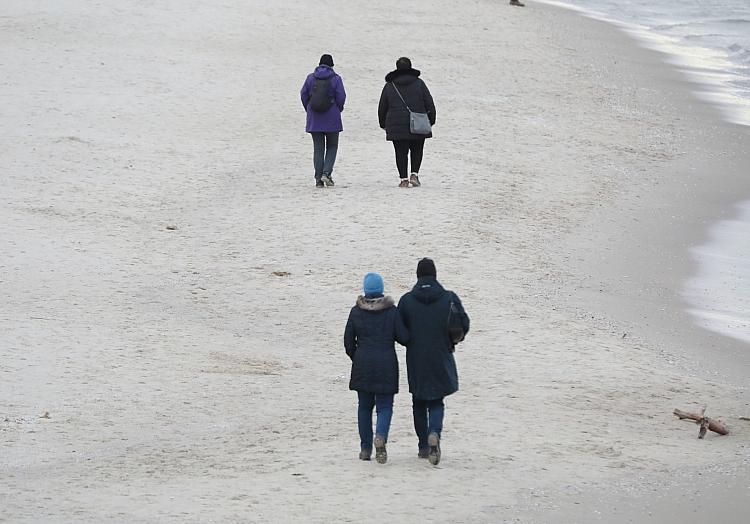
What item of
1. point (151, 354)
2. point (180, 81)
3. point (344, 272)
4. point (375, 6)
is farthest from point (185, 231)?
point (375, 6)

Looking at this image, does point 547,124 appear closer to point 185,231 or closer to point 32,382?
point 185,231

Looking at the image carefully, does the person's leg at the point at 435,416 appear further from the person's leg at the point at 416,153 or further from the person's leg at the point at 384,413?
the person's leg at the point at 416,153

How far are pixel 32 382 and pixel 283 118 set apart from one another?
494 inches

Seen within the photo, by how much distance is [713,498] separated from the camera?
920 centimetres

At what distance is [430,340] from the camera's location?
31.3 ft

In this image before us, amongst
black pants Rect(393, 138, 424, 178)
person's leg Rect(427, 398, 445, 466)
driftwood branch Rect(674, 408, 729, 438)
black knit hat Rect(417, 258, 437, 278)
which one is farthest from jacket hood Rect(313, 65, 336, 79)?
person's leg Rect(427, 398, 445, 466)

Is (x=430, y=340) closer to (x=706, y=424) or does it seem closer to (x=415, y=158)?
(x=706, y=424)

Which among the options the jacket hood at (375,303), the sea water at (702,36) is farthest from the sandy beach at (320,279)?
the sea water at (702,36)

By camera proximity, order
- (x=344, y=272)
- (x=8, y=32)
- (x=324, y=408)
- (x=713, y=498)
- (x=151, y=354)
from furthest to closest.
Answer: (x=8, y=32) < (x=344, y=272) < (x=151, y=354) < (x=324, y=408) < (x=713, y=498)

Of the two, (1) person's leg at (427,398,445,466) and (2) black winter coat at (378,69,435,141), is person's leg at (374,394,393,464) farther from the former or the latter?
(2) black winter coat at (378,69,435,141)

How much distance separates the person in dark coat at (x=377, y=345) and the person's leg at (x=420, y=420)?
0.63 feet

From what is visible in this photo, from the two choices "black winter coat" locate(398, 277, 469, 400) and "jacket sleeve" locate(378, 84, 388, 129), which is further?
"jacket sleeve" locate(378, 84, 388, 129)

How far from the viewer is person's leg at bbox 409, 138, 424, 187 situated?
1805cm

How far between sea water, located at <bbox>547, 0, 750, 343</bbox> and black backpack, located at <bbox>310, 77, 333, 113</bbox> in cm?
491
